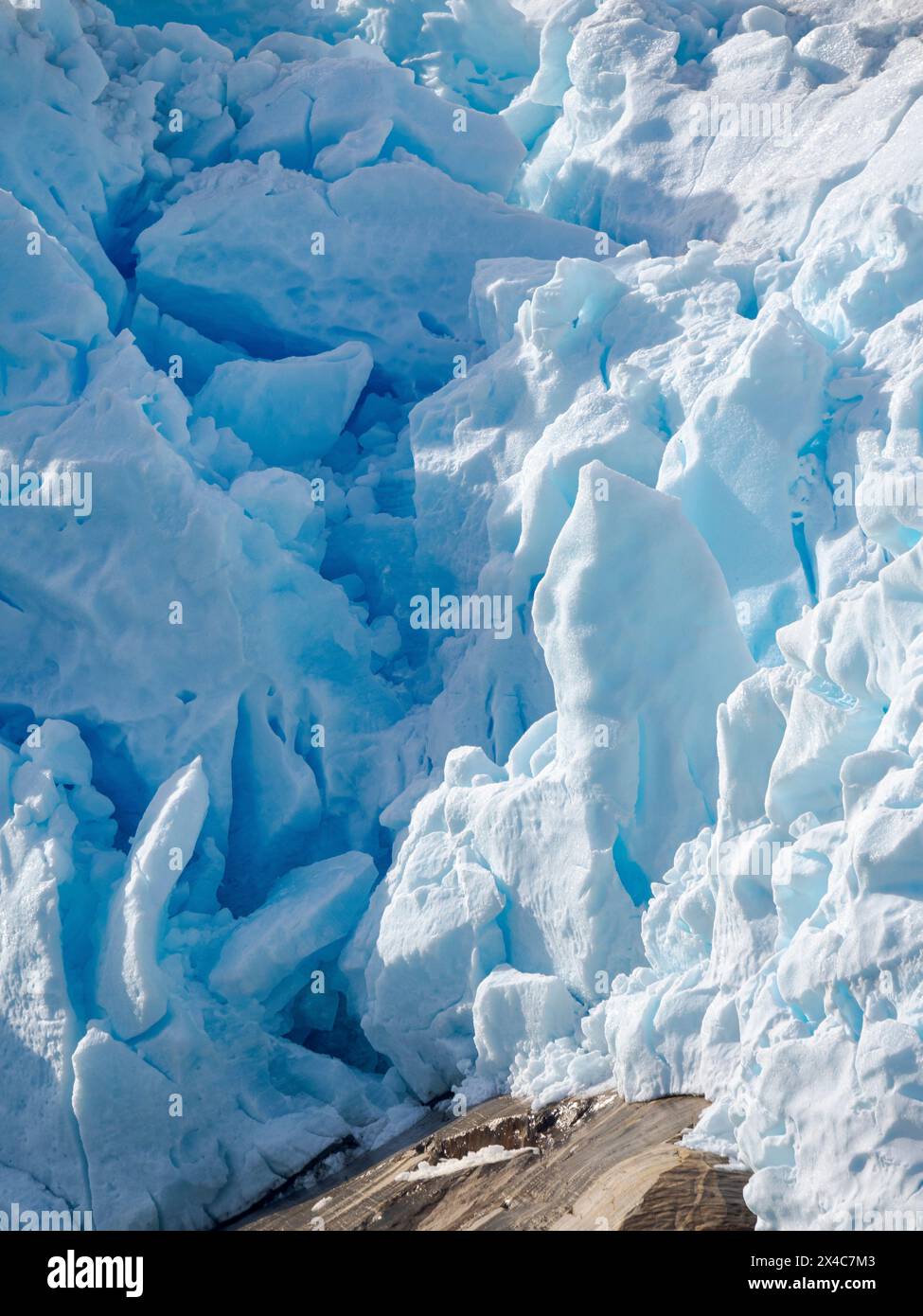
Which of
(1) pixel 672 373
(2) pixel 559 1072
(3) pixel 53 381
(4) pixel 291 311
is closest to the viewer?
(2) pixel 559 1072

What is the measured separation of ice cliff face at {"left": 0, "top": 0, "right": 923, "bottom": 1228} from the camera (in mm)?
7918

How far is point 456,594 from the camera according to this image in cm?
1117

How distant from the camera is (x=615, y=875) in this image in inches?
352

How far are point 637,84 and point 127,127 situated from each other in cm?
395

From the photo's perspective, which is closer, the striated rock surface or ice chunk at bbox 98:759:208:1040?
the striated rock surface

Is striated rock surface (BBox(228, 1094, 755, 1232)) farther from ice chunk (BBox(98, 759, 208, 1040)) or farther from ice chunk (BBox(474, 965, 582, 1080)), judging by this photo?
ice chunk (BBox(98, 759, 208, 1040))

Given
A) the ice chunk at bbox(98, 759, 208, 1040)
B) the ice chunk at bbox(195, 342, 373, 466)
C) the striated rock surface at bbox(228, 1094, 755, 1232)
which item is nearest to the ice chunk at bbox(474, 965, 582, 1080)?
the striated rock surface at bbox(228, 1094, 755, 1232)

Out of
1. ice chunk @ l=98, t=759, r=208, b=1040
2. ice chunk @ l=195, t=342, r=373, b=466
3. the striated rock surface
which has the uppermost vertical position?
ice chunk @ l=195, t=342, r=373, b=466

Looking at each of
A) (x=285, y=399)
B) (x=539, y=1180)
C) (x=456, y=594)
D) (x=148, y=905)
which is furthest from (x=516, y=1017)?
(x=285, y=399)

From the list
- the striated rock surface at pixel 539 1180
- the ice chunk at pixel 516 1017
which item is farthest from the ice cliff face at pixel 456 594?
the striated rock surface at pixel 539 1180

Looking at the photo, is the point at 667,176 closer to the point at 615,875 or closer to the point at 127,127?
the point at 127,127

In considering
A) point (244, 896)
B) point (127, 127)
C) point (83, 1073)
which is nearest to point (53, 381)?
point (127, 127)

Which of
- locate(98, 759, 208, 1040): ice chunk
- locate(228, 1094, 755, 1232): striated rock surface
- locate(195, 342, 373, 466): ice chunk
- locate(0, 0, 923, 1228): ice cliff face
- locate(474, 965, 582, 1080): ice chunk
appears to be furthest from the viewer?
locate(195, 342, 373, 466): ice chunk

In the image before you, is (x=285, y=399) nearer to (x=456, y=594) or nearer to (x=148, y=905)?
(x=456, y=594)
